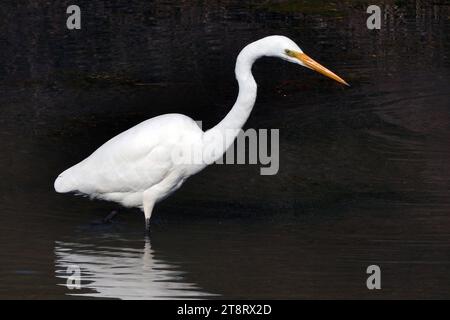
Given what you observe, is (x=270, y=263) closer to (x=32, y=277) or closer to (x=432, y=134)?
(x=32, y=277)

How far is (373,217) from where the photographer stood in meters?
9.32

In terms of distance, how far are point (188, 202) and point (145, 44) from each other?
21.7ft

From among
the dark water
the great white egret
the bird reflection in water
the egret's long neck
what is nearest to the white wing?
the great white egret

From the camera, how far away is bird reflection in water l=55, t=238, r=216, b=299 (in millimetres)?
7664

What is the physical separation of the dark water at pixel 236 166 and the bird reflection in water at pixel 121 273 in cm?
2

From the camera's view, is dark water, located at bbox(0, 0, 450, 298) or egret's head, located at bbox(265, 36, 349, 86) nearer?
dark water, located at bbox(0, 0, 450, 298)

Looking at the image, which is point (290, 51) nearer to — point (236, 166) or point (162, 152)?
point (162, 152)

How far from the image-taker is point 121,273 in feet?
26.5

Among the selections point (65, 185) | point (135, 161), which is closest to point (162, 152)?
point (135, 161)

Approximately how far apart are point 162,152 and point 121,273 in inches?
48.9

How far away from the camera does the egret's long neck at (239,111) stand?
8750 mm

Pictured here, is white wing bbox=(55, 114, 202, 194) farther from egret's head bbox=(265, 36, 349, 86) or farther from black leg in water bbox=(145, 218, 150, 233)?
egret's head bbox=(265, 36, 349, 86)

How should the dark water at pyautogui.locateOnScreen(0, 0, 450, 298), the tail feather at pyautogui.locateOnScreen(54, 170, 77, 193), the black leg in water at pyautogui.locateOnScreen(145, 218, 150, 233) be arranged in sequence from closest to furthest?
the dark water at pyautogui.locateOnScreen(0, 0, 450, 298)
the black leg in water at pyautogui.locateOnScreen(145, 218, 150, 233)
the tail feather at pyautogui.locateOnScreen(54, 170, 77, 193)
